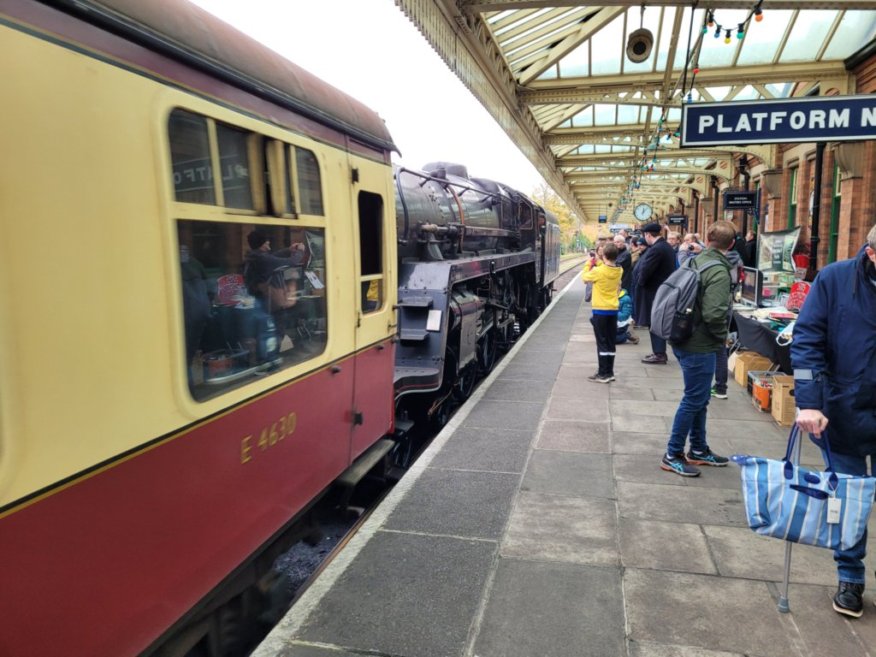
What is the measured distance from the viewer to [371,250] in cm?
414

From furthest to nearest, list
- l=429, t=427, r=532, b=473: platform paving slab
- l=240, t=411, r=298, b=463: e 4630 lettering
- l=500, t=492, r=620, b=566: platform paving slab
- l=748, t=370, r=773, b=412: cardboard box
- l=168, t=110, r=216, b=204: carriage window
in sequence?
l=748, t=370, r=773, b=412: cardboard box, l=429, t=427, r=532, b=473: platform paving slab, l=500, t=492, r=620, b=566: platform paving slab, l=240, t=411, r=298, b=463: e 4630 lettering, l=168, t=110, r=216, b=204: carriage window

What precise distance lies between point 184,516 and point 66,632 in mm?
528

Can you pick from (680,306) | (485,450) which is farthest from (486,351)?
(680,306)

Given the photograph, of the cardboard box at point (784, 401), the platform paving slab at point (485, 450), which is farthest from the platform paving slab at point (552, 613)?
the cardboard box at point (784, 401)

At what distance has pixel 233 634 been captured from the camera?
2.87 meters

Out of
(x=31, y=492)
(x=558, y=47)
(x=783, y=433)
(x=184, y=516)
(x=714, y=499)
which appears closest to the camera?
(x=31, y=492)

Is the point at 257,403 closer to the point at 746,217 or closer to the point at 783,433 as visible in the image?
the point at 783,433

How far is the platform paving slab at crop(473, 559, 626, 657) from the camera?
269 cm

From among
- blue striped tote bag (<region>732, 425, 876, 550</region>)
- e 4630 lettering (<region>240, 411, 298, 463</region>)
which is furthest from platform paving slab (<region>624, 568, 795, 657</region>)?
e 4630 lettering (<region>240, 411, 298, 463</region>)

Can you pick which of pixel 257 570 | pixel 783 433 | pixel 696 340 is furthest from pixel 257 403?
pixel 783 433

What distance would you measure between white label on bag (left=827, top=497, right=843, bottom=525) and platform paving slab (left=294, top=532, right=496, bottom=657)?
1593 millimetres

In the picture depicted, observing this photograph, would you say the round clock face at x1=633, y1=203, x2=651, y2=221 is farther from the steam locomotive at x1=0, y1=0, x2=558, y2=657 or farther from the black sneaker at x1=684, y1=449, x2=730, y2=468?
the steam locomotive at x1=0, y1=0, x2=558, y2=657

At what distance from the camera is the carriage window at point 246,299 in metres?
2.27

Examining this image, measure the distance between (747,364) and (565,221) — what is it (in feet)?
216
